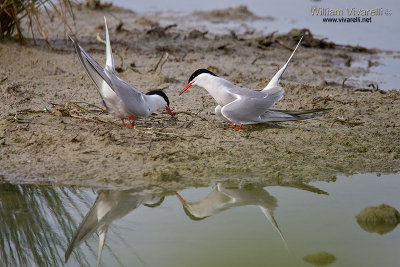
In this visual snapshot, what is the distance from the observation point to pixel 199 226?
3.07 metres

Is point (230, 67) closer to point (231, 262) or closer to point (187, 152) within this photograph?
point (187, 152)

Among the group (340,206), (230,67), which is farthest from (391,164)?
(230,67)

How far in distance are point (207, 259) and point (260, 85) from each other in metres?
3.21

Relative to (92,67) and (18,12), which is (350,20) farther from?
(92,67)

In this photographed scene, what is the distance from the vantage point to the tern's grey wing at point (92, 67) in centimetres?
370

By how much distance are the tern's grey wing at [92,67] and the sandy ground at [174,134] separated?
0.38 metres

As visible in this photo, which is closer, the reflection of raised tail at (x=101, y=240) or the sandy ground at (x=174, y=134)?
the reflection of raised tail at (x=101, y=240)

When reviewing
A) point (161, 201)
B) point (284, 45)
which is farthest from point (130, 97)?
point (284, 45)

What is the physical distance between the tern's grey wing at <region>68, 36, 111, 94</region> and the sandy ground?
38cm

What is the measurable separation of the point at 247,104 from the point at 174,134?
0.64 m

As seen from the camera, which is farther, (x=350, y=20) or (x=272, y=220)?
(x=350, y=20)

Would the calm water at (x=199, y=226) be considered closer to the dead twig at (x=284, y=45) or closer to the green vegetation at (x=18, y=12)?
the green vegetation at (x=18, y=12)

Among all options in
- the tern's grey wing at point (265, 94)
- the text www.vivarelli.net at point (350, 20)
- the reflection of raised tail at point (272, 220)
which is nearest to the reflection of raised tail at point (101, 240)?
the reflection of raised tail at point (272, 220)

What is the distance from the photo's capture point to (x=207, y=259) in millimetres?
2725
